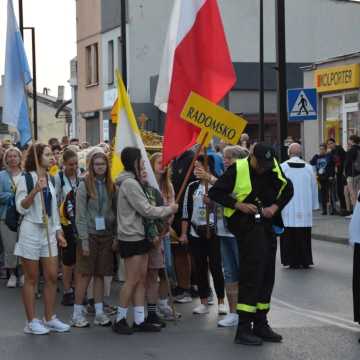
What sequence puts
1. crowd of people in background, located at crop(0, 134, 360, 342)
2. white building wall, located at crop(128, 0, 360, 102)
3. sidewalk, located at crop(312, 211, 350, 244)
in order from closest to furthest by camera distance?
crowd of people in background, located at crop(0, 134, 360, 342) → sidewalk, located at crop(312, 211, 350, 244) → white building wall, located at crop(128, 0, 360, 102)

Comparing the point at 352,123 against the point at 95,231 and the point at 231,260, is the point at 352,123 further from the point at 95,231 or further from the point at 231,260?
the point at 95,231

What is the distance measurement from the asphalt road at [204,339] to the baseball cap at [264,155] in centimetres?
159

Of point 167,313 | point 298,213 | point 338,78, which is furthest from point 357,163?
point 167,313

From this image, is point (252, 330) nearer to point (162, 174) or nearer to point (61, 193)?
point (162, 174)

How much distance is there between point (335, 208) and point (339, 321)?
14.7 metres

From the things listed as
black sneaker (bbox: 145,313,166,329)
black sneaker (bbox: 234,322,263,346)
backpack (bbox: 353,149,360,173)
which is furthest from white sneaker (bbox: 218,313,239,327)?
backpack (bbox: 353,149,360,173)

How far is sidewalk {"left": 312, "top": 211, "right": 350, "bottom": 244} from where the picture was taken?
18938 mm

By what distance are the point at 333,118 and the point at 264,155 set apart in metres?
20.8

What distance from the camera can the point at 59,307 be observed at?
37.6ft

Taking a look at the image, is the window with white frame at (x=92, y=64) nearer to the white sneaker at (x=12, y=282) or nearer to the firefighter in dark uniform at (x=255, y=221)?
the white sneaker at (x=12, y=282)

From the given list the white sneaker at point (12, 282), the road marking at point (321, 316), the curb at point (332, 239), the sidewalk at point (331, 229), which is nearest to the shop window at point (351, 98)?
the sidewalk at point (331, 229)

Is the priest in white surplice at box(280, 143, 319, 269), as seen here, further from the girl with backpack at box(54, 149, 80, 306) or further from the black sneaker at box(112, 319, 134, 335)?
the black sneaker at box(112, 319, 134, 335)

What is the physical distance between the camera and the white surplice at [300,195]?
1500 centimetres

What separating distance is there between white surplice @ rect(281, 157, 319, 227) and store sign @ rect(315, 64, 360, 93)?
13075 millimetres
